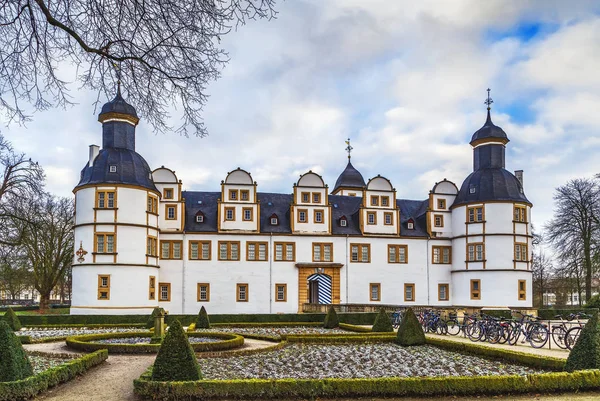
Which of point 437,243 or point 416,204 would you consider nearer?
point 437,243

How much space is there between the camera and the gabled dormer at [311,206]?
36.3m

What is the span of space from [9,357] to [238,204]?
26043 millimetres

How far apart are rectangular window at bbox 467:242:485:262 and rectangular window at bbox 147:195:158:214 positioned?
1865 centimetres

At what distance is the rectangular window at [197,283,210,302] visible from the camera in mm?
34647

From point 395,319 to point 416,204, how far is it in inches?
613

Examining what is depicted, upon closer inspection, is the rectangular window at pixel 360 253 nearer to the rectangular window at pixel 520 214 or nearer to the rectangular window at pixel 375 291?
the rectangular window at pixel 375 291

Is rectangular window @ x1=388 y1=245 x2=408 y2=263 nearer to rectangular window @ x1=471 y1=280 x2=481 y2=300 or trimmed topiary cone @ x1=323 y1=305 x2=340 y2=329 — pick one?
rectangular window @ x1=471 y1=280 x2=481 y2=300

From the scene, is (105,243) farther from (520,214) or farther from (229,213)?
(520,214)

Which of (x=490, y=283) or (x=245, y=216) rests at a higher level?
(x=245, y=216)

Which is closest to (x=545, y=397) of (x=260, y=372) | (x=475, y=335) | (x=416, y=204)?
(x=260, y=372)

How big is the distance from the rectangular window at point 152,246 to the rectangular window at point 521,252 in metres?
20.8

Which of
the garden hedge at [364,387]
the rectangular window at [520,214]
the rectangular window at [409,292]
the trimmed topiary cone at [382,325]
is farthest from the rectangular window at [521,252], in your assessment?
the garden hedge at [364,387]

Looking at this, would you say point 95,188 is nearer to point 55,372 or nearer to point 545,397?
point 55,372

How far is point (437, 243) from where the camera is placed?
38.0 m
